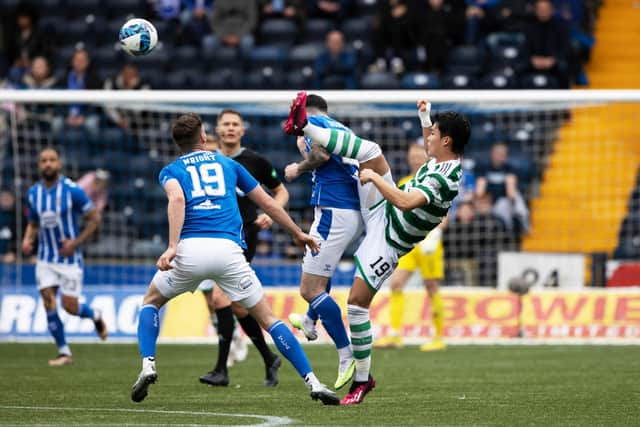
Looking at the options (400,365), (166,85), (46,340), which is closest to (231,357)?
(400,365)

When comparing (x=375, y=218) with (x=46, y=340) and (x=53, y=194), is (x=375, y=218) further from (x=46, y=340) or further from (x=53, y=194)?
(x=46, y=340)

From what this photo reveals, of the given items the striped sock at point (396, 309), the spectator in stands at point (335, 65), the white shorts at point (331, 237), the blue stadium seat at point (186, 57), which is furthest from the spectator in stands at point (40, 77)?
the white shorts at point (331, 237)

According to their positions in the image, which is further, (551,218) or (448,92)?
(551,218)

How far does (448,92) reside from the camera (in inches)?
635

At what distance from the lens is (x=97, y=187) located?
62.3ft

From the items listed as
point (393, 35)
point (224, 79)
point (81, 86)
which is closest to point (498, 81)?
point (393, 35)

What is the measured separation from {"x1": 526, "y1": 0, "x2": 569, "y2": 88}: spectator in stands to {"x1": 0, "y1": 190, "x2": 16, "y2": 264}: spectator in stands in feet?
28.6

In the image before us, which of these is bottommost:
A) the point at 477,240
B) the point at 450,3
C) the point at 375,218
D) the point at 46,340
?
the point at 46,340

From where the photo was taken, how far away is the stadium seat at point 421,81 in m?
20.7

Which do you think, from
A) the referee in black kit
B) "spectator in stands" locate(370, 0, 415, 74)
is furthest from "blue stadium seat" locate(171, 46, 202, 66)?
the referee in black kit

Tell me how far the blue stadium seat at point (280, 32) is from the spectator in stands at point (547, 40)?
13.7ft

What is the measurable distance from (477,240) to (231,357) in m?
5.91

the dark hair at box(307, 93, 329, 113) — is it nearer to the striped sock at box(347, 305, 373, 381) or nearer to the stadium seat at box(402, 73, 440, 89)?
the striped sock at box(347, 305, 373, 381)

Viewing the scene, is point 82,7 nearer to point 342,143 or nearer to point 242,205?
point 242,205
